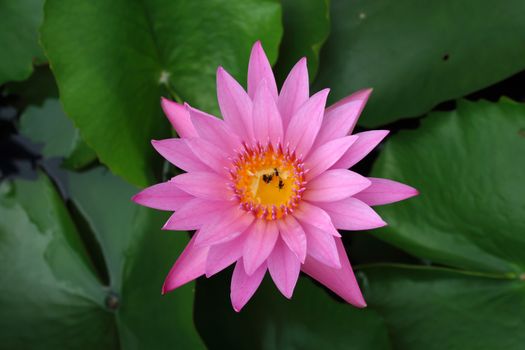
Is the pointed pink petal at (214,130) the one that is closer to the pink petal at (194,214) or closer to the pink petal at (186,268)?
the pink petal at (194,214)

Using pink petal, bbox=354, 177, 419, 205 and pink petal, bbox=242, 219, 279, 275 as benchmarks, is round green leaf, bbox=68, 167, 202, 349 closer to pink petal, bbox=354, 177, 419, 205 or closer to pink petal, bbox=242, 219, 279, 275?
pink petal, bbox=242, 219, 279, 275

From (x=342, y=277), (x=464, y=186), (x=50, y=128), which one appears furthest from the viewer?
(x=50, y=128)

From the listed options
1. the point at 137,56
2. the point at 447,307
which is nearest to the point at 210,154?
the point at 137,56

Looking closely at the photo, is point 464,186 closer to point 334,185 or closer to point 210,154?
point 334,185

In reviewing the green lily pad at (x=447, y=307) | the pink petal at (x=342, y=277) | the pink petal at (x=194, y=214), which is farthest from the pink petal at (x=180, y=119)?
the green lily pad at (x=447, y=307)

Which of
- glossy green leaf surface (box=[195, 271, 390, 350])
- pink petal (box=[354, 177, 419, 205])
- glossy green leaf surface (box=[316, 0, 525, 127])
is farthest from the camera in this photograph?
glossy green leaf surface (box=[316, 0, 525, 127])

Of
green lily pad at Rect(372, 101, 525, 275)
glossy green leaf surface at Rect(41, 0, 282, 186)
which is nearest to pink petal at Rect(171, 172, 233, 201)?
glossy green leaf surface at Rect(41, 0, 282, 186)
